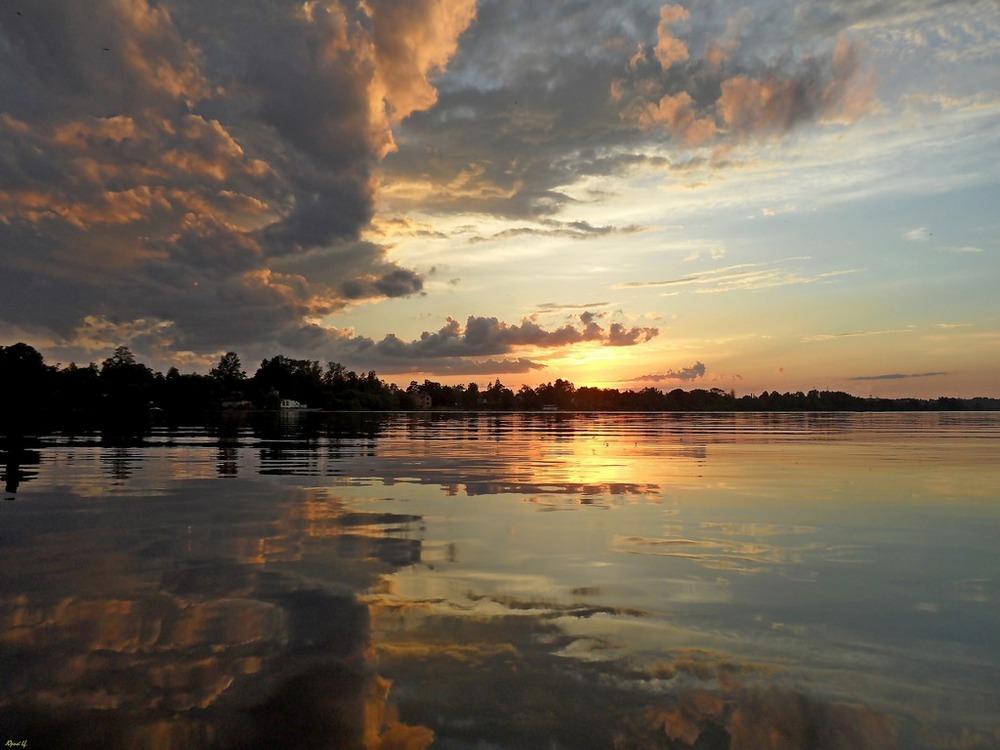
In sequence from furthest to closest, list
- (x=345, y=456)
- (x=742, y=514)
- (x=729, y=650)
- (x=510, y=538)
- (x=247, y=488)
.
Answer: (x=345, y=456), (x=247, y=488), (x=742, y=514), (x=510, y=538), (x=729, y=650)

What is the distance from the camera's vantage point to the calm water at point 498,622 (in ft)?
18.7

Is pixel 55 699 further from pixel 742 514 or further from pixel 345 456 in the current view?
pixel 345 456

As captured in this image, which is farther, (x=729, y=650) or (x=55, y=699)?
(x=729, y=650)

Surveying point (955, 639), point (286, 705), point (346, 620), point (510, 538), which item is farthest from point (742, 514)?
point (286, 705)

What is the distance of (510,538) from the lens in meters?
12.9

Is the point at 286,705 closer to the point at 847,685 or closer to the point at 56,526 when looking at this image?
the point at 847,685

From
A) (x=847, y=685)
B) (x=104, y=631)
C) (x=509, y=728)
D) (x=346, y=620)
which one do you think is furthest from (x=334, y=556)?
(x=847, y=685)

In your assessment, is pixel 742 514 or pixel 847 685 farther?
pixel 742 514

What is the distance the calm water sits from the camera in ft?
18.7

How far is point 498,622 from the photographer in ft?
26.5

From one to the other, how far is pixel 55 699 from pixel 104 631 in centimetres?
180

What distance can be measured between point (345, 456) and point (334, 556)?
72.2ft

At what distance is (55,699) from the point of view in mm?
5965

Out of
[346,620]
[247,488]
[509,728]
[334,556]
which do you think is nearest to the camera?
[509,728]
